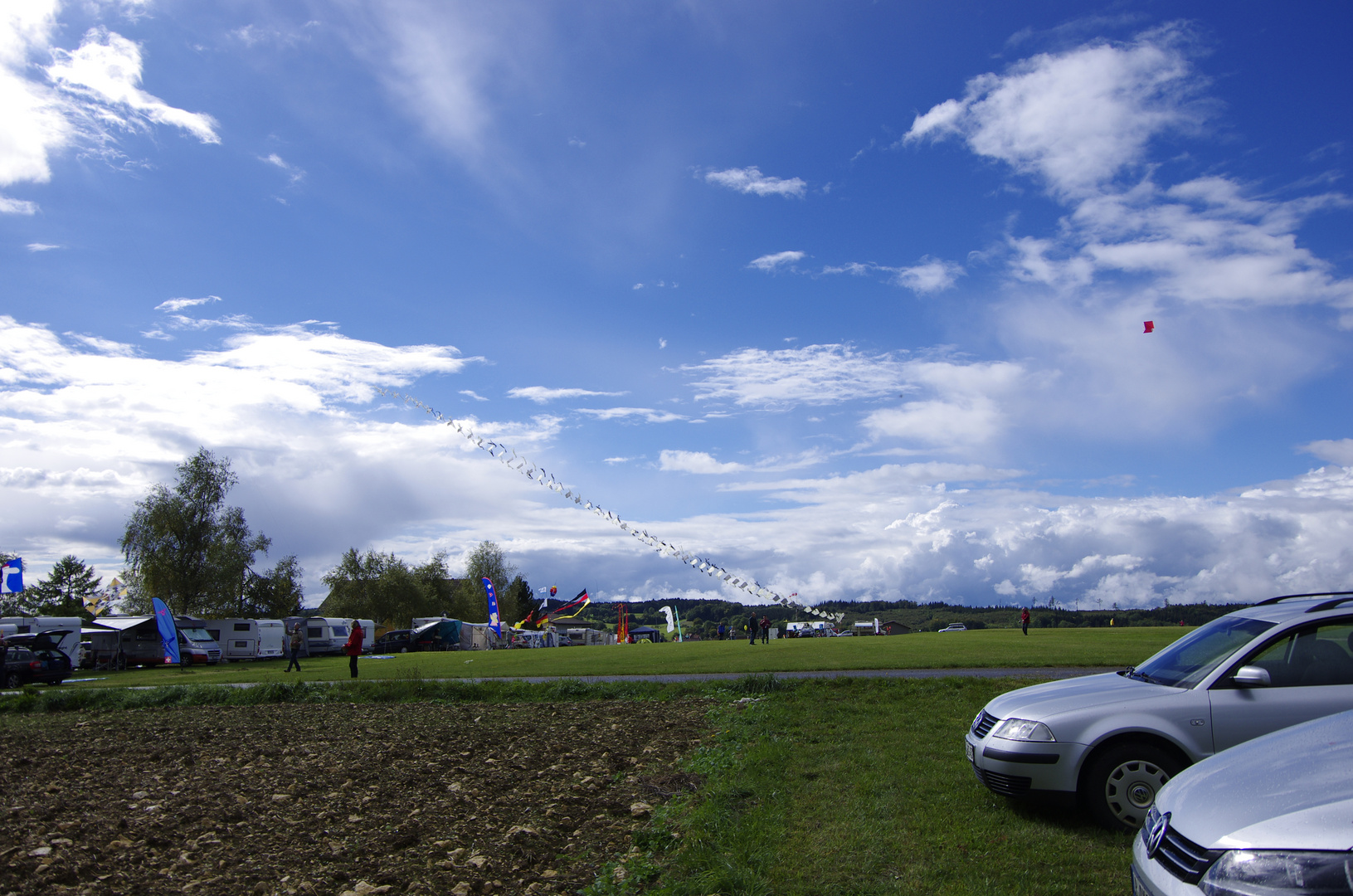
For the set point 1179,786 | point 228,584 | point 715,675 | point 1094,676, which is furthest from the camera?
point 228,584

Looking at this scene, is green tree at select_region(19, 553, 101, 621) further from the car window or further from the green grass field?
the car window

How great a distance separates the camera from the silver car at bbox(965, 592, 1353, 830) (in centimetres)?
611

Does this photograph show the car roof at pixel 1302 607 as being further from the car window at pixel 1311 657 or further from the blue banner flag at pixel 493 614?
the blue banner flag at pixel 493 614

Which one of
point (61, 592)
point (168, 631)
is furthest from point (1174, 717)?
point (61, 592)

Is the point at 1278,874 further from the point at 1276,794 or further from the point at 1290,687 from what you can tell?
the point at 1290,687

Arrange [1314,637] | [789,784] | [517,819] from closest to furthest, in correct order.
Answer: [1314,637]
[517,819]
[789,784]

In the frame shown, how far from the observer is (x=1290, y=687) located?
6.18 m

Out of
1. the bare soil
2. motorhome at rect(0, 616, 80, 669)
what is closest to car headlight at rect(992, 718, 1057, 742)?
the bare soil

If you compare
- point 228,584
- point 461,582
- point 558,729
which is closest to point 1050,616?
point 461,582

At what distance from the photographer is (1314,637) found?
627cm

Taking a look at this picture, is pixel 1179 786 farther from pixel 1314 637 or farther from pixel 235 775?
pixel 235 775

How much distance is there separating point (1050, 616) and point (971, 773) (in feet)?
473

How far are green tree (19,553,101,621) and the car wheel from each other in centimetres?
11019

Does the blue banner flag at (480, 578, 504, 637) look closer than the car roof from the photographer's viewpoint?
No
